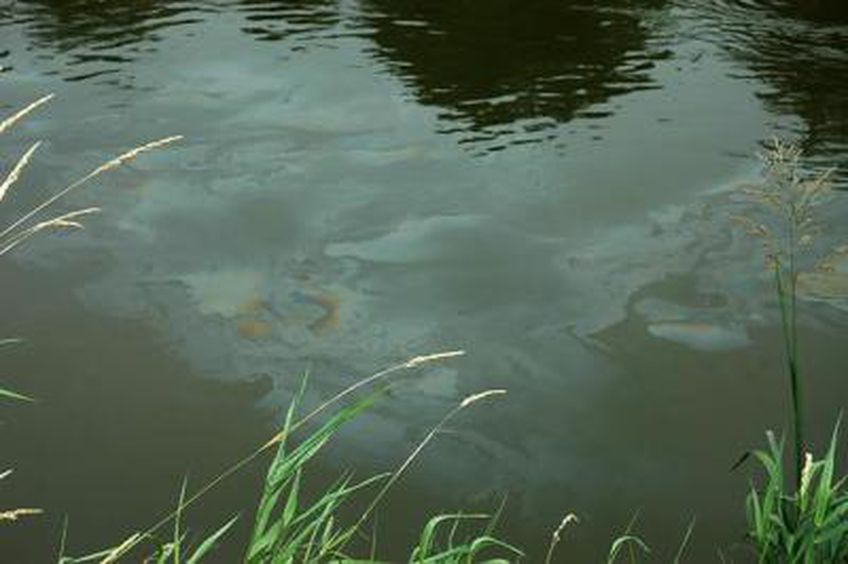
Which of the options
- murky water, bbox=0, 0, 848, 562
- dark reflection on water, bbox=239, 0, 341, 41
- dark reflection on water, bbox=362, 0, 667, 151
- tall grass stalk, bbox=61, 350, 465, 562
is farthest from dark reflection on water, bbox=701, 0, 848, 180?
tall grass stalk, bbox=61, 350, 465, 562

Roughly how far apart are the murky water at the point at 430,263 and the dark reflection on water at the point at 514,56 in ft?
0.13

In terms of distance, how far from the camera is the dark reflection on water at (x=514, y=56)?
254 inches

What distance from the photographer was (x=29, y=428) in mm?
3602

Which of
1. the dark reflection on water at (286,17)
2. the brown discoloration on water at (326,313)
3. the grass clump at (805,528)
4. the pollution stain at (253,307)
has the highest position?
the dark reflection on water at (286,17)

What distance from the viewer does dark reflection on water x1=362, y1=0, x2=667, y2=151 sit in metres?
6.45

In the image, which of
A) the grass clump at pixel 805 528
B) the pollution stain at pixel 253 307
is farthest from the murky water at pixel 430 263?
the grass clump at pixel 805 528

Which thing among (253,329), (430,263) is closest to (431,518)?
(253,329)

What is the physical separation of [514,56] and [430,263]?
3.19m

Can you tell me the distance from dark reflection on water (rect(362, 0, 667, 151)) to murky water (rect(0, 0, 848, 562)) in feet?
0.13

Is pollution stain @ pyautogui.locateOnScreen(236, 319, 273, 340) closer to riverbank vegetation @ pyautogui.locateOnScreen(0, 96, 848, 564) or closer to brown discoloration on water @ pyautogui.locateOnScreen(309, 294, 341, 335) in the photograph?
brown discoloration on water @ pyautogui.locateOnScreen(309, 294, 341, 335)

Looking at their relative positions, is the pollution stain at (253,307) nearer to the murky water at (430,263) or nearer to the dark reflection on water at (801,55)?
the murky water at (430,263)

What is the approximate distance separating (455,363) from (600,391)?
2.05 feet

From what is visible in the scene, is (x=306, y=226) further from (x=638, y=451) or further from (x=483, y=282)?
(x=638, y=451)

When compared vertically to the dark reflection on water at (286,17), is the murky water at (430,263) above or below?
below
